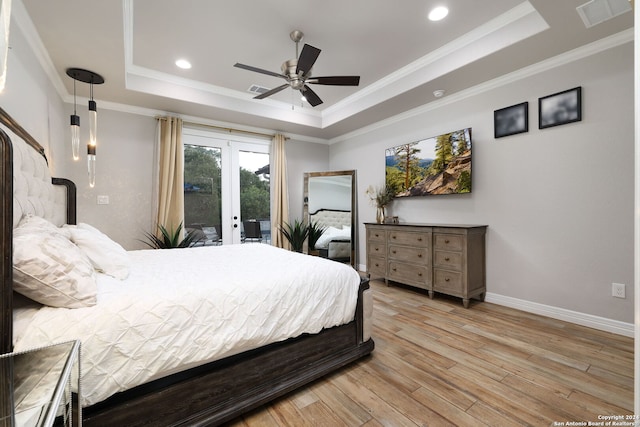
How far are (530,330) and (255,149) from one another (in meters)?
4.37

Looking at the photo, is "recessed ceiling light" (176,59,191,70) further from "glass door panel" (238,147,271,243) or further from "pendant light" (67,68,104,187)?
"glass door panel" (238,147,271,243)

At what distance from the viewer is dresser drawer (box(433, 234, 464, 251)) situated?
9.91ft

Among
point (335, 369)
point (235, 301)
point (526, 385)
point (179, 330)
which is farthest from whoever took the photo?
point (335, 369)

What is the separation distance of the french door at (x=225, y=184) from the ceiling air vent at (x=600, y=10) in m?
4.09

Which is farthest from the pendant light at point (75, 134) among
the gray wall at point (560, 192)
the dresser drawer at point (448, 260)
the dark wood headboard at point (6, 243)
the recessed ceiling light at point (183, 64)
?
the gray wall at point (560, 192)

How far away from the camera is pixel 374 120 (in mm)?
4418

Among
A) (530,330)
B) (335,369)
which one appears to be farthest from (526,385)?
(335,369)

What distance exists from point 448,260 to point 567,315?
3.71 ft

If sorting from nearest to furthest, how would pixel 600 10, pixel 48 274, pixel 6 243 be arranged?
pixel 6 243 → pixel 48 274 → pixel 600 10

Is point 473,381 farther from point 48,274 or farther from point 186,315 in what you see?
point 48,274

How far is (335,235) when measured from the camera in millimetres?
5031

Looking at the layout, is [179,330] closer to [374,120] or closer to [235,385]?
[235,385]

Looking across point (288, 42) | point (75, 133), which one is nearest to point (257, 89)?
point (288, 42)

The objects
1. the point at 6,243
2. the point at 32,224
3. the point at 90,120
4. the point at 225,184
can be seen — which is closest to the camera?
the point at 6,243
